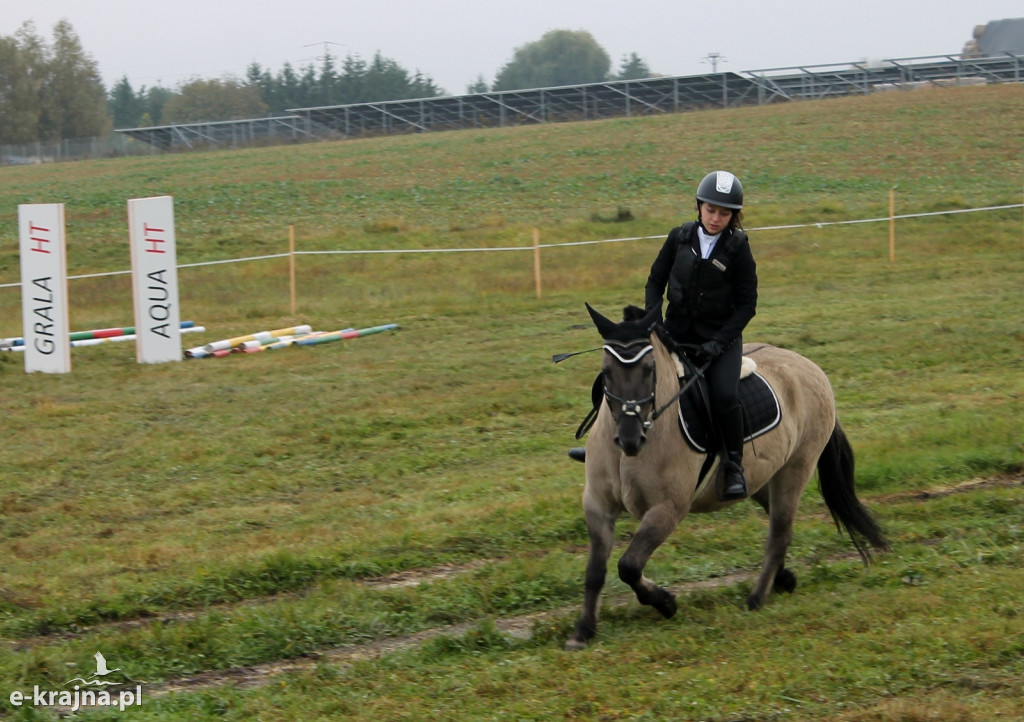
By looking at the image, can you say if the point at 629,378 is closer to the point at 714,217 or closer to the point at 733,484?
the point at 733,484

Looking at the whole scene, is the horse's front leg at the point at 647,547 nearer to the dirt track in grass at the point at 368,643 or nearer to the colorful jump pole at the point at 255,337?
Result: the dirt track in grass at the point at 368,643

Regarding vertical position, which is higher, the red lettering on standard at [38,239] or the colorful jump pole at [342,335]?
the red lettering on standard at [38,239]

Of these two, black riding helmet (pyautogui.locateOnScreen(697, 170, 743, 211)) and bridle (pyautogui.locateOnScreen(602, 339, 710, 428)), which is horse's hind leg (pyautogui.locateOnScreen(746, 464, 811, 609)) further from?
black riding helmet (pyautogui.locateOnScreen(697, 170, 743, 211))

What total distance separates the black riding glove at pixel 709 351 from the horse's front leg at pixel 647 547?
90 cm

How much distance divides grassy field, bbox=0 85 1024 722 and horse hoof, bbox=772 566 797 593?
0.54 ft

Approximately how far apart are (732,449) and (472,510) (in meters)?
2.87

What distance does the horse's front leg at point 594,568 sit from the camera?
222 inches

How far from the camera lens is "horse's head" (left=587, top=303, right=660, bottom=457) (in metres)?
5.27

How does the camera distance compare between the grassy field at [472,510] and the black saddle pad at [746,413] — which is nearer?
the grassy field at [472,510]

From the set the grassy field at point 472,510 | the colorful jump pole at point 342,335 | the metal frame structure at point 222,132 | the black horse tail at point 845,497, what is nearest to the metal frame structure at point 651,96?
the metal frame structure at point 222,132

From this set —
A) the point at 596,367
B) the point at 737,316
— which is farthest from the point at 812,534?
the point at 596,367
